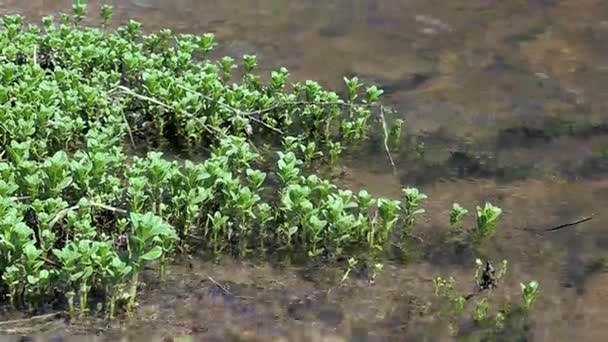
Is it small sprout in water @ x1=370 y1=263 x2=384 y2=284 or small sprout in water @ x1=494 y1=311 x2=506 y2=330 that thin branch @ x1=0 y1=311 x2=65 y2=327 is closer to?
small sprout in water @ x1=370 y1=263 x2=384 y2=284

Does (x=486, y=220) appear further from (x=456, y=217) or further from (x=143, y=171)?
(x=143, y=171)

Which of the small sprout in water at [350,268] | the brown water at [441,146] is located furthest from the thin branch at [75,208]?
the small sprout in water at [350,268]

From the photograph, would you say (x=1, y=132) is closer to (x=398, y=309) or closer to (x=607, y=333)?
(x=398, y=309)

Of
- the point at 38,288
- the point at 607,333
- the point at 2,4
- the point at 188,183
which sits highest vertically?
the point at 2,4

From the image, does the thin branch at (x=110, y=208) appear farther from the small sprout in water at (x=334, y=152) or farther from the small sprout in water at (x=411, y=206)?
the small sprout in water at (x=334, y=152)

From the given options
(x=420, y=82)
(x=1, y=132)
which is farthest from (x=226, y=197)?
(x=420, y=82)

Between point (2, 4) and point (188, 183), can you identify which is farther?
point (2, 4)

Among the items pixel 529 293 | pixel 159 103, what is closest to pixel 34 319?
pixel 159 103

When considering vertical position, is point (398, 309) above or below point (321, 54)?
below

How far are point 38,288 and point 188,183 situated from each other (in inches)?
31.4

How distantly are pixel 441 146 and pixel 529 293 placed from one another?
1.74m

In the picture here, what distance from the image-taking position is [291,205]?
4.28m

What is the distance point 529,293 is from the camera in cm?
402

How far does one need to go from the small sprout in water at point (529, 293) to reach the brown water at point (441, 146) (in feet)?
0.21
